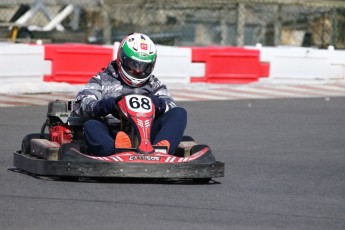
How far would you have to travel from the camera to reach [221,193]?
25.4 feet

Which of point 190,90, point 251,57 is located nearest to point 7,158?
point 190,90

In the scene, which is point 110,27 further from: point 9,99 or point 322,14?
point 9,99

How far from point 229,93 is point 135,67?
7372 mm

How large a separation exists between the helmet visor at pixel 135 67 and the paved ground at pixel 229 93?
5487mm

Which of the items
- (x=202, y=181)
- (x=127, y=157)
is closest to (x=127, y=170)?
(x=127, y=157)

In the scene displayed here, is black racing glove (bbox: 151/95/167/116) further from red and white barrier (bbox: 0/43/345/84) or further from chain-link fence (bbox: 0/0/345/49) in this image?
chain-link fence (bbox: 0/0/345/49)

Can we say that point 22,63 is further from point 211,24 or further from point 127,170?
point 127,170

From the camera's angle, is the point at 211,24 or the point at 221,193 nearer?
the point at 221,193

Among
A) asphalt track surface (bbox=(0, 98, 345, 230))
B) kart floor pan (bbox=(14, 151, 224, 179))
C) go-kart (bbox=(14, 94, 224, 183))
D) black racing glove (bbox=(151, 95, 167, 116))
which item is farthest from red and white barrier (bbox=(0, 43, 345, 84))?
kart floor pan (bbox=(14, 151, 224, 179))

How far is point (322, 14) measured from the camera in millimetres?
21234

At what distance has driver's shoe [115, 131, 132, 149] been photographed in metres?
8.18

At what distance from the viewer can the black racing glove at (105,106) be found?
27.0ft

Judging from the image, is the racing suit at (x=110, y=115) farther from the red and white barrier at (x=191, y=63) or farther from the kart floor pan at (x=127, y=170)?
the red and white barrier at (x=191, y=63)

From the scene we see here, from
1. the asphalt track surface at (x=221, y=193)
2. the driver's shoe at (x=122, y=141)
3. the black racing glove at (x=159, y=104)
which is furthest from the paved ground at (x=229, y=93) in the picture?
the driver's shoe at (x=122, y=141)
